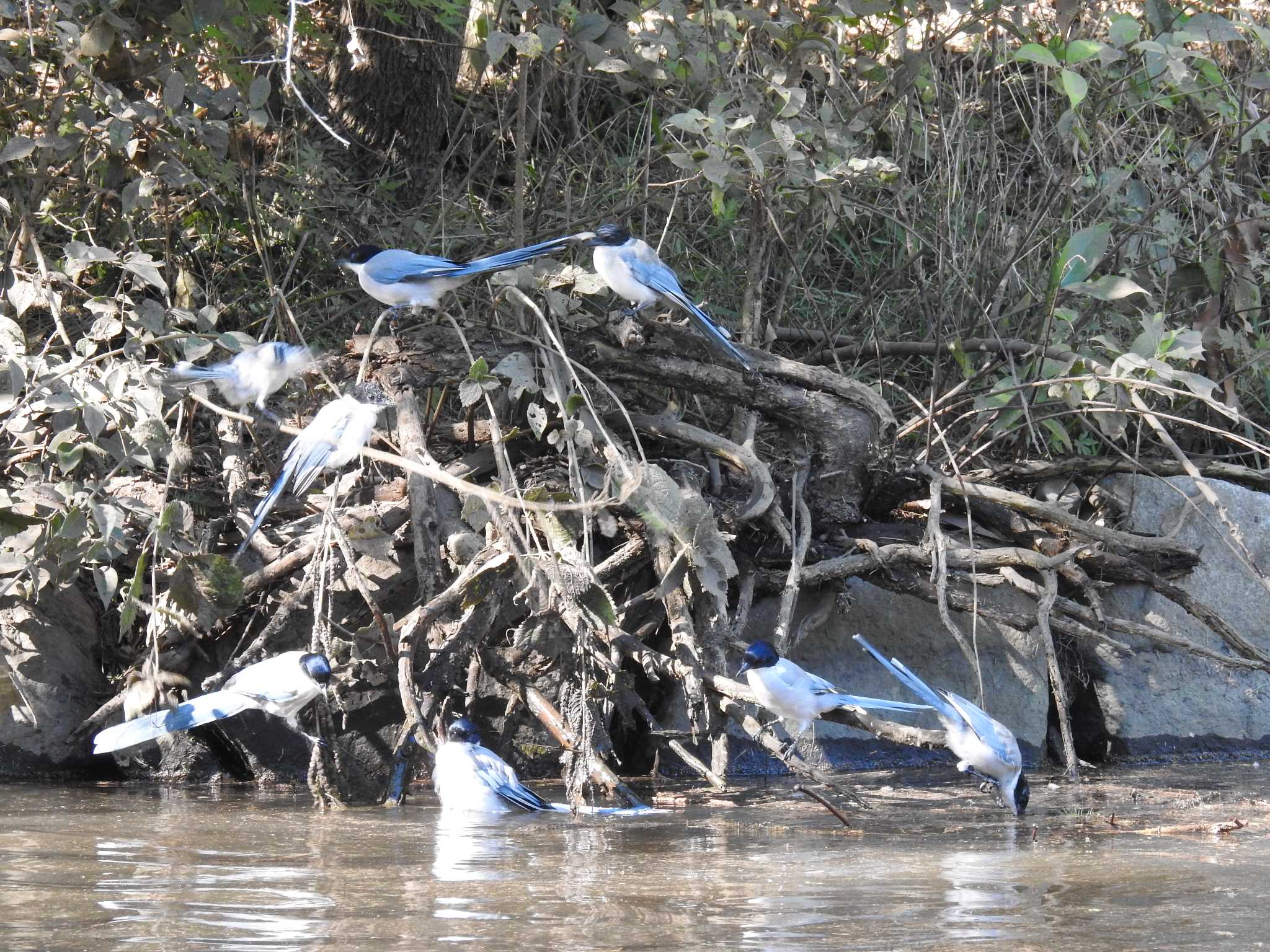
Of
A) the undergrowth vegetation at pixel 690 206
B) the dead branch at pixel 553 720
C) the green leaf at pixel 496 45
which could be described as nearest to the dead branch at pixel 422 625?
the dead branch at pixel 553 720

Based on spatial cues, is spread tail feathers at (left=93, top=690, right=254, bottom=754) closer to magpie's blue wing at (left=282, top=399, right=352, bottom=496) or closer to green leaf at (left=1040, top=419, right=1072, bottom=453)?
magpie's blue wing at (left=282, top=399, right=352, bottom=496)

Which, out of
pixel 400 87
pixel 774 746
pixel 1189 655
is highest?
pixel 400 87

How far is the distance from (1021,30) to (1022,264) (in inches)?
56.3

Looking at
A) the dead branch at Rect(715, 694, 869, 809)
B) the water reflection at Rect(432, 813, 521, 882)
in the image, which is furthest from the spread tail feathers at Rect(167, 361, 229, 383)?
the dead branch at Rect(715, 694, 869, 809)

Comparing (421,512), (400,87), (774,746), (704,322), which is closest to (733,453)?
(704,322)

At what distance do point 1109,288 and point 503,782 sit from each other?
2.91 m

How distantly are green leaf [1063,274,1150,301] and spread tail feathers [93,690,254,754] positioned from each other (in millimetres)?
3311

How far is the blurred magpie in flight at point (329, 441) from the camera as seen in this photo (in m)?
4.33

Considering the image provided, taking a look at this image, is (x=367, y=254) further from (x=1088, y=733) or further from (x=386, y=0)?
(x=1088, y=733)

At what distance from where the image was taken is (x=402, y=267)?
4.98 m

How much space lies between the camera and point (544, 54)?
5.45m

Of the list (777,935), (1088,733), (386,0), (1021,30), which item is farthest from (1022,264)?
(777,935)

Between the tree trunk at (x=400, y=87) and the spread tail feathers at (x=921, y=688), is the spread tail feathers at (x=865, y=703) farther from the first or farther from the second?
the tree trunk at (x=400, y=87)

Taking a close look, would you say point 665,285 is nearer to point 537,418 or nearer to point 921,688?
point 537,418
